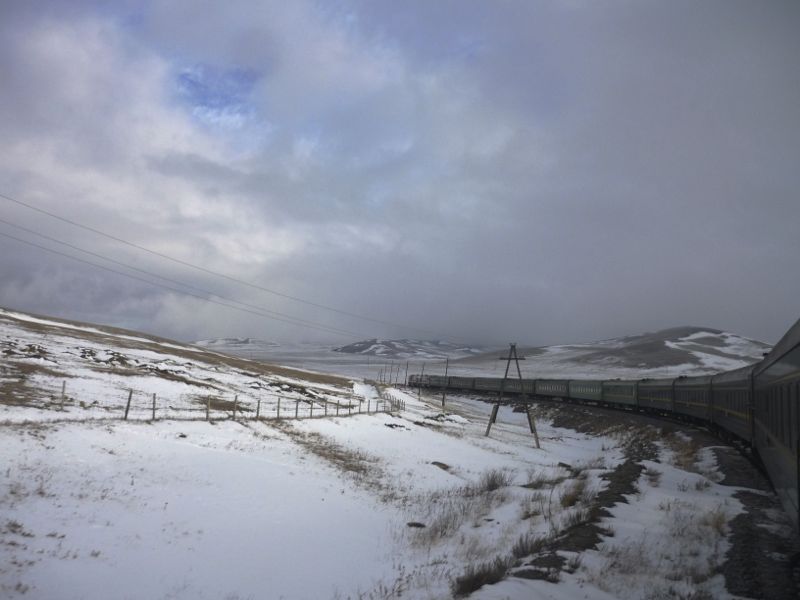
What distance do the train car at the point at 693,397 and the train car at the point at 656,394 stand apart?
6.11 ft

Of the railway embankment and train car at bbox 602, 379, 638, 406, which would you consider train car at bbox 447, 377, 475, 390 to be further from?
the railway embankment

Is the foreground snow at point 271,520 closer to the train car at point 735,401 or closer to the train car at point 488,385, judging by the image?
the train car at point 735,401

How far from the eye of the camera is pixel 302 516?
54.2 ft

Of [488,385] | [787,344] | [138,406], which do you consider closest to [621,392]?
[488,385]

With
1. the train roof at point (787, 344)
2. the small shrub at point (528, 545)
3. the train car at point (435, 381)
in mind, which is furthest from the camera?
the train car at point (435, 381)

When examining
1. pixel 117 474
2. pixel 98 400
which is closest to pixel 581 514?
pixel 117 474

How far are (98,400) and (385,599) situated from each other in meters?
29.1

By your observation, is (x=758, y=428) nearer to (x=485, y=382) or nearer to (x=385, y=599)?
(x=385, y=599)

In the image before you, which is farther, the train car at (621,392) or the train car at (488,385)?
the train car at (488,385)

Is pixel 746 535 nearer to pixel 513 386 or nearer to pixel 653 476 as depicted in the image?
pixel 653 476

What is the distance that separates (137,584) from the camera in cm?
1044

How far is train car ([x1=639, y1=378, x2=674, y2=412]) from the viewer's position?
39.7m

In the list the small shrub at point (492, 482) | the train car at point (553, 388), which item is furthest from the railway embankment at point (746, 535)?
the train car at point (553, 388)

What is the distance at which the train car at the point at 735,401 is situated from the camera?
17766 millimetres
